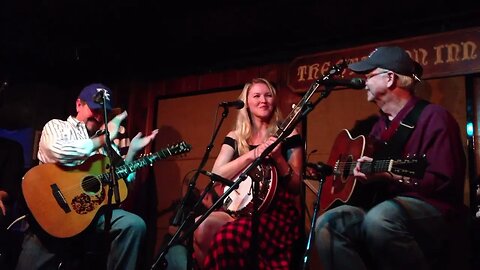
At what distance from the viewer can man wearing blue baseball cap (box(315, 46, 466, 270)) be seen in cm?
275

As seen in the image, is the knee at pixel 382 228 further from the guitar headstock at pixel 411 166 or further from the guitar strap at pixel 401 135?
the guitar strap at pixel 401 135

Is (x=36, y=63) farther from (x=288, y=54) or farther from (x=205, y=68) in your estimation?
(x=288, y=54)

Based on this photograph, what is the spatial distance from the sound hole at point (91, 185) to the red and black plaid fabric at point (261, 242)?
4.49ft

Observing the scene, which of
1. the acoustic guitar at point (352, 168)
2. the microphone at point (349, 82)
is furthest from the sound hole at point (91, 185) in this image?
the microphone at point (349, 82)

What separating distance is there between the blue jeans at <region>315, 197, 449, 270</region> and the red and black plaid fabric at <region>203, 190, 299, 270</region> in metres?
0.42

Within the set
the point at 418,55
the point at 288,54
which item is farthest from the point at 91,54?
the point at 418,55

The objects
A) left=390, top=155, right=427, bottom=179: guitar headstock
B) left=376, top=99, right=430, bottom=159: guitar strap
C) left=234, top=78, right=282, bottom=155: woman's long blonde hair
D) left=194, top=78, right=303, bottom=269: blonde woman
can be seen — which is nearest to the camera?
left=390, top=155, right=427, bottom=179: guitar headstock

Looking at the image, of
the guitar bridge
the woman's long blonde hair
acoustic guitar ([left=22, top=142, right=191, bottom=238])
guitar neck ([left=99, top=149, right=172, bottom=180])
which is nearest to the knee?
the woman's long blonde hair

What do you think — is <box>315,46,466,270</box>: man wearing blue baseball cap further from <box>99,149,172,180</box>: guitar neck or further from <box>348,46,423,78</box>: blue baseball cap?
<box>99,149,172,180</box>: guitar neck

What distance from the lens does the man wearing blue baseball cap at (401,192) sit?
2.75m

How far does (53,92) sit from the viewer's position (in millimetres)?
6320

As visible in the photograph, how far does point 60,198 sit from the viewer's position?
403 cm

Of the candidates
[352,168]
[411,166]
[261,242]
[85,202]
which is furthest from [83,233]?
[411,166]

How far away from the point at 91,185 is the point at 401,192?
2673 mm
